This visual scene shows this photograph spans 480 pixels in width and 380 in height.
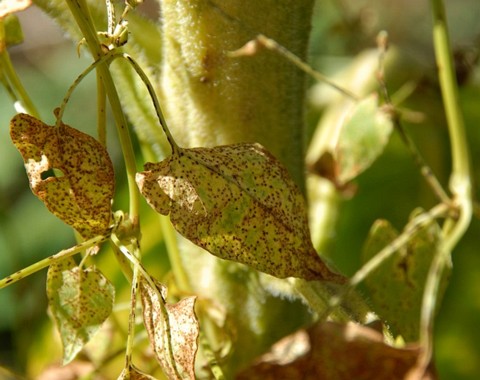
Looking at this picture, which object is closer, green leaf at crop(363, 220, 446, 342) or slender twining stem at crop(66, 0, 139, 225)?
slender twining stem at crop(66, 0, 139, 225)

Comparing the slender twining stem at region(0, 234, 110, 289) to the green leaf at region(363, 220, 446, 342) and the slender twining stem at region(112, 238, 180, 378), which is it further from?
the green leaf at region(363, 220, 446, 342)

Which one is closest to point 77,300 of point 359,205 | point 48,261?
point 48,261

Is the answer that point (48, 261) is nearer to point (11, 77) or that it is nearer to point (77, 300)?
point (77, 300)

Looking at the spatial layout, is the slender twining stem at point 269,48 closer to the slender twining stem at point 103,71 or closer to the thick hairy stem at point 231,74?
the thick hairy stem at point 231,74

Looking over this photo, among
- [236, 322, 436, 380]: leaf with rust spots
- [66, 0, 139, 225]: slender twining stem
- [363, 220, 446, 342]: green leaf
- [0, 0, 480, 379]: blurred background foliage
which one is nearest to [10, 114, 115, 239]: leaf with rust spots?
[66, 0, 139, 225]: slender twining stem

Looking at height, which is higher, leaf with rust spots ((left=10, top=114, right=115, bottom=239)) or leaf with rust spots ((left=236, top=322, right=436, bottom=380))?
leaf with rust spots ((left=10, top=114, right=115, bottom=239))
